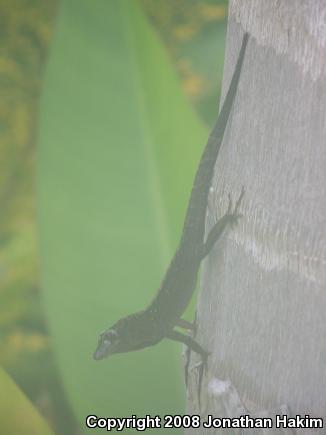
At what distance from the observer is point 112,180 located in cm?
81

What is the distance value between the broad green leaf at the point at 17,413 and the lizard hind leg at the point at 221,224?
0.34m

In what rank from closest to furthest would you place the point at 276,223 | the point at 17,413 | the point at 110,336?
the point at 276,223
the point at 110,336
the point at 17,413

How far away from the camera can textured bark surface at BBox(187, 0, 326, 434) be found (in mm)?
444

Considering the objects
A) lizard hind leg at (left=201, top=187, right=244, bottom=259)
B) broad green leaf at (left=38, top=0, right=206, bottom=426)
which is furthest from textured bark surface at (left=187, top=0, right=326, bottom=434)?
broad green leaf at (left=38, top=0, right=206, bottom=426)

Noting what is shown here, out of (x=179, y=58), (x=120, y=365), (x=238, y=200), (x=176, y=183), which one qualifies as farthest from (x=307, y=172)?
(x=179, y=58)

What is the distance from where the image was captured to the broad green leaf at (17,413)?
30.0 inches

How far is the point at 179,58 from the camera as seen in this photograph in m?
1.04

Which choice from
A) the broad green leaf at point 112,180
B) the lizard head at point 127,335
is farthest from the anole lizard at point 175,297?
the broad green leaf at point 112,180

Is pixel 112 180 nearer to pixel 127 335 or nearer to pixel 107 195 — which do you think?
pixel 107 195

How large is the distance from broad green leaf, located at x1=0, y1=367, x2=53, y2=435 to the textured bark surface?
0.34 meters

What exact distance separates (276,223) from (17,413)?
0.47 meters

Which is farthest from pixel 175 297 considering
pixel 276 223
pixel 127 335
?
pixel 276 223

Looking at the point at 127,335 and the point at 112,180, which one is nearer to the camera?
the point at 127,335

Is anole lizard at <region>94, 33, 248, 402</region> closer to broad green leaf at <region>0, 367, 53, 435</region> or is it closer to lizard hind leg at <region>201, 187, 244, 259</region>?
lizard hind leg at <region>201, 187, 244, 259</region>
